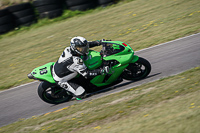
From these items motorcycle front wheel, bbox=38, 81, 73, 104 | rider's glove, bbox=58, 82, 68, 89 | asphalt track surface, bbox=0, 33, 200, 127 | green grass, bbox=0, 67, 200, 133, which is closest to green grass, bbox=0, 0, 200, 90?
asphalt track surface, bbox=0, 33, 200, 127

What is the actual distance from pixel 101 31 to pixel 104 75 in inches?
281

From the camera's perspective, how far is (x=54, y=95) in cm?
686

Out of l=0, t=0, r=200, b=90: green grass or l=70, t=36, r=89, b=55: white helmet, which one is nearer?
l=70, t=36, r=89, b=55: white helmet

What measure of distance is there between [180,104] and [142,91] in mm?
1340

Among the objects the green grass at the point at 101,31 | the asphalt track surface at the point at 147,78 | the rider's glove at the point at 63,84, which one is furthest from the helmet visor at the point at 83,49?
the green grass at the point at 101,31

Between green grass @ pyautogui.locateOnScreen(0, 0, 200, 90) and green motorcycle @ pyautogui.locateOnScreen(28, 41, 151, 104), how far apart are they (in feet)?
9.05

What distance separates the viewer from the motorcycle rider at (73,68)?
616cm

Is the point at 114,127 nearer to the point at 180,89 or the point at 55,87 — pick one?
the point at 180,89

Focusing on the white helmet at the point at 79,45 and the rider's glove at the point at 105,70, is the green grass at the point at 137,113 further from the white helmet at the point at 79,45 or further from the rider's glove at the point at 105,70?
the white helmet at the point at 79,45

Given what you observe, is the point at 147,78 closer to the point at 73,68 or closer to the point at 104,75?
the point at 104,75

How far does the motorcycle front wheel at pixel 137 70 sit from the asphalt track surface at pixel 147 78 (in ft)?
0.56

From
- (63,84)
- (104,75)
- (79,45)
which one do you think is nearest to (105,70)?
(104,75)

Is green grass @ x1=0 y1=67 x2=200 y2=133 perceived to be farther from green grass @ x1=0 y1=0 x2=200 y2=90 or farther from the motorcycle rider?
green grass @ x1=0 y1=0 x2=200 y2=90

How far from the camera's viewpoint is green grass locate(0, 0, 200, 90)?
10.5 metres
